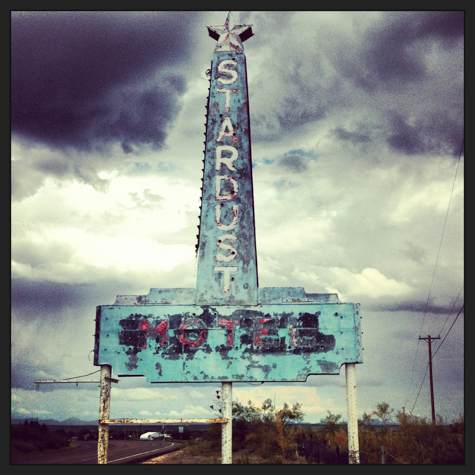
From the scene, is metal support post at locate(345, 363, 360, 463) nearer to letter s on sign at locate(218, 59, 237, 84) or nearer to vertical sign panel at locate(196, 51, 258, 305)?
vertical sign panel at locate(196, 51, 258, 305)

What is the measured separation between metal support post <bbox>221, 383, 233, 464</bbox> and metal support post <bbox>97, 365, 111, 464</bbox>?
384cm

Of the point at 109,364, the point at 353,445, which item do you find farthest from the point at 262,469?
the point at 109,364

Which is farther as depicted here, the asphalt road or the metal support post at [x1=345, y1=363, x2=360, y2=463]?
the asphalt road

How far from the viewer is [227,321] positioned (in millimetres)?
17188

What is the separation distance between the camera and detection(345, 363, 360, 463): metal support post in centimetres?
1606

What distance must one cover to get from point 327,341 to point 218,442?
2073cm

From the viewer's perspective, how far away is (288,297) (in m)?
17.6

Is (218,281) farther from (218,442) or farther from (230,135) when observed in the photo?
(218,442)

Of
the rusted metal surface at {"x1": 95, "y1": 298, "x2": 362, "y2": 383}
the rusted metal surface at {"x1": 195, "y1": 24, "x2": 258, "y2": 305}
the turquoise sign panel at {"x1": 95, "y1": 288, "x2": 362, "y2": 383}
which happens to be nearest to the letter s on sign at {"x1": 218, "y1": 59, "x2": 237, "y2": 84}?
the rusted metal surface at {"x1": 195, "y1": 24, "x2": 258, "y2": 305}

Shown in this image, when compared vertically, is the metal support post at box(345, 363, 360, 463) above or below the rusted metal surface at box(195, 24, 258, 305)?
below

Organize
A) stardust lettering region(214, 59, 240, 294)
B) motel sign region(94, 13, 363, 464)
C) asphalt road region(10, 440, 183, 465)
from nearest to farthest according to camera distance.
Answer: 1. motel sign region(94, 13, 363, 464)
2. stardust lettering region(214, 59, 240, 294)
3. asphalt road region(10, 440, 183, 465)

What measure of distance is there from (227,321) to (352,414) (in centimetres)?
507

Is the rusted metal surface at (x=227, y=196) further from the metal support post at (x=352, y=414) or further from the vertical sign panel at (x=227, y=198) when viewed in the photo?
the metal support post at (x=352, y=414)

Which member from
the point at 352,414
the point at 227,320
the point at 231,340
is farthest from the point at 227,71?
the point at 352,414
